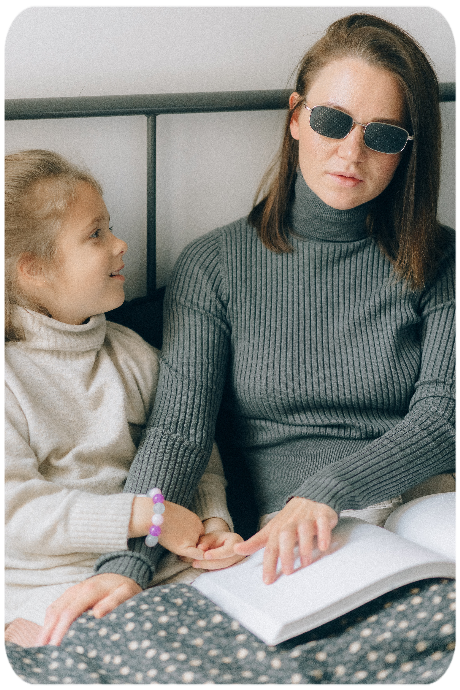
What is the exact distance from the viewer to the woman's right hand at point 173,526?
1.00 m

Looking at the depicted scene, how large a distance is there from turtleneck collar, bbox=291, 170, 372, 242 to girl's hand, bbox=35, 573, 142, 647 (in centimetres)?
66

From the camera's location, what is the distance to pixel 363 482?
1.05 m

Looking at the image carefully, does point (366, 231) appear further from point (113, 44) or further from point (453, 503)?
point (113, 44)

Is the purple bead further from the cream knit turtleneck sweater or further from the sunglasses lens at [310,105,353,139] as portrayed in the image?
the sunglasses lens at [310,105,353,139]

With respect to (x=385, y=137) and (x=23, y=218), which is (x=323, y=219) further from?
(x=23, y=218)

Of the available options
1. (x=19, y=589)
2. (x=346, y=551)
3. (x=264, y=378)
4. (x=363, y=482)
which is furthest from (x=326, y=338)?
(x=19, y=589)

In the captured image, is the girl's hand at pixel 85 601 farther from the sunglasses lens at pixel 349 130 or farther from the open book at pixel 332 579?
the sunglasses lens at pixel 349 130

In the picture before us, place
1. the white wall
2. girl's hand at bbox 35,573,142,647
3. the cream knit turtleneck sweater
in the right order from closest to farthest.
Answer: girl's hand at bbox 35,573,142,647 → the cream knit turtleneck sweater → the white wall

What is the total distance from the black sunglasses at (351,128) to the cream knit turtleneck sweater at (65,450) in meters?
0.48

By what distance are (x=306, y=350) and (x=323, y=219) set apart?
231 millimetres

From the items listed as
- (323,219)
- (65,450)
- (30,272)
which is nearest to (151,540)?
(65,450)

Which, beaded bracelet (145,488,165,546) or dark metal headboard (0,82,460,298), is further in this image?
dark metal headboard (0,82,460,298)

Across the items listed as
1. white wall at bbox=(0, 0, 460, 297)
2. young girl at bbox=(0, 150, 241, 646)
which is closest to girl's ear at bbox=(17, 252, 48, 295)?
young girl at bbox=(0, 150, 241, 646)

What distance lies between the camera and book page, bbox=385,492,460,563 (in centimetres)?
97
